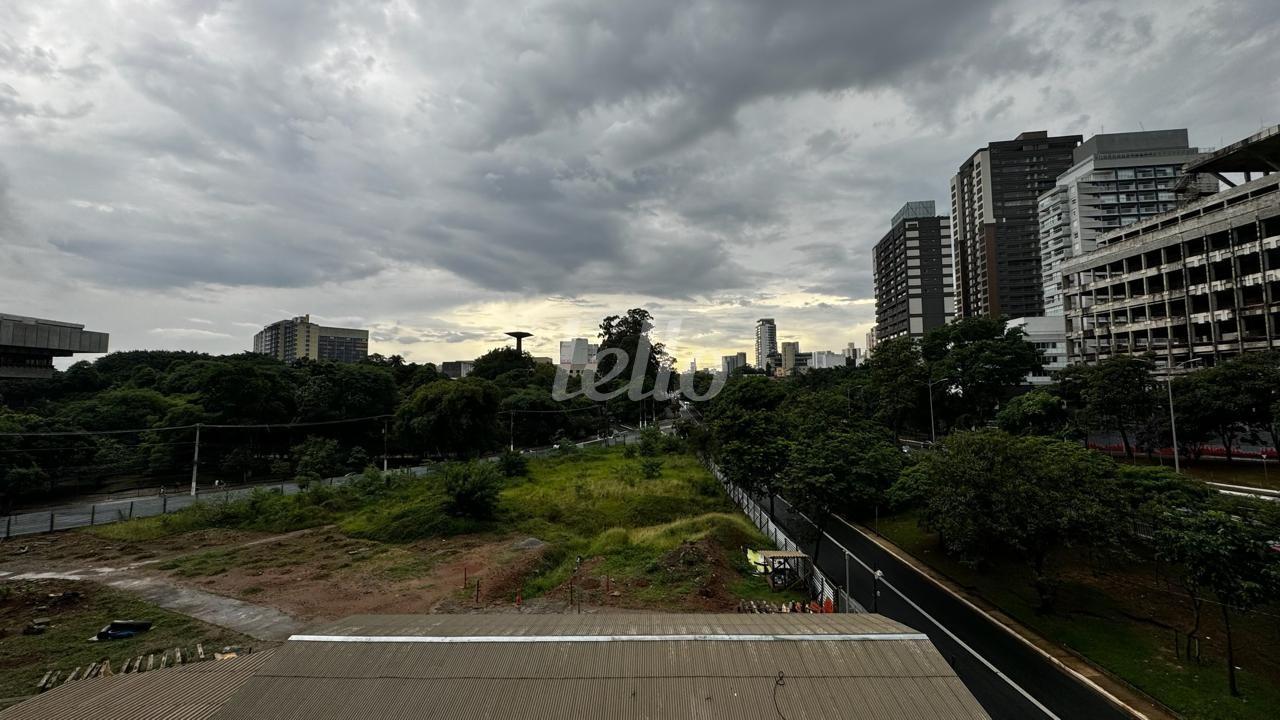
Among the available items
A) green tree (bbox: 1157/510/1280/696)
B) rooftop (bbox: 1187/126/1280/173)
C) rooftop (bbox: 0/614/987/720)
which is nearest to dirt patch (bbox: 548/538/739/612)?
rooftop (bbox: 0/614/987/720)

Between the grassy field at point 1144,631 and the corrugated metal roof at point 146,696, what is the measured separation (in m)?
25.6

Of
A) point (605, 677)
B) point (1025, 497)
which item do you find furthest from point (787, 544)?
point (605, 677)

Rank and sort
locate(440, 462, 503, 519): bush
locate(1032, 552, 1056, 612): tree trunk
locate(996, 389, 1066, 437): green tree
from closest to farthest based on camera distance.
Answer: locate(1032, 552, 1056, 612): tree trunk → locate(440, 462, 503, 519): bush → locate(996, 389, 1066, 437): green tree

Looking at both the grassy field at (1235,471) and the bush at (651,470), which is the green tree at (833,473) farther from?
the grassy field at (1235,471)

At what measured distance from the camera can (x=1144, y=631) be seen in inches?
763

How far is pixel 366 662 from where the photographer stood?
1173 cm

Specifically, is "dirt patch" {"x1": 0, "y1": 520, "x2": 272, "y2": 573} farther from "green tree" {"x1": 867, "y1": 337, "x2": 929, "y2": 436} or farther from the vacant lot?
"green tree" {"x1": 867, "y1": 337, "x2": 929, "y2": 436}

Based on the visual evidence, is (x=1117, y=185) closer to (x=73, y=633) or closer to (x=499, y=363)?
(x=499, y=363)

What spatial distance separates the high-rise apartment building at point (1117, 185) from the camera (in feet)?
293

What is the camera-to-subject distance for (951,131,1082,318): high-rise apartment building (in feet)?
371

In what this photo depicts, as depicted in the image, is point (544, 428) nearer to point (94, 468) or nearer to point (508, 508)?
point (508, 508)

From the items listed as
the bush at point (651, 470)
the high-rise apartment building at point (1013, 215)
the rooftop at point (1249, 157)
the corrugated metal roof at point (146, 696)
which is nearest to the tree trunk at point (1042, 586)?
the corrugated metal roof at point (146, 696)

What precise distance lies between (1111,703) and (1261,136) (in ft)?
200

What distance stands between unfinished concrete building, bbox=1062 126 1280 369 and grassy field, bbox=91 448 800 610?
4927cm
